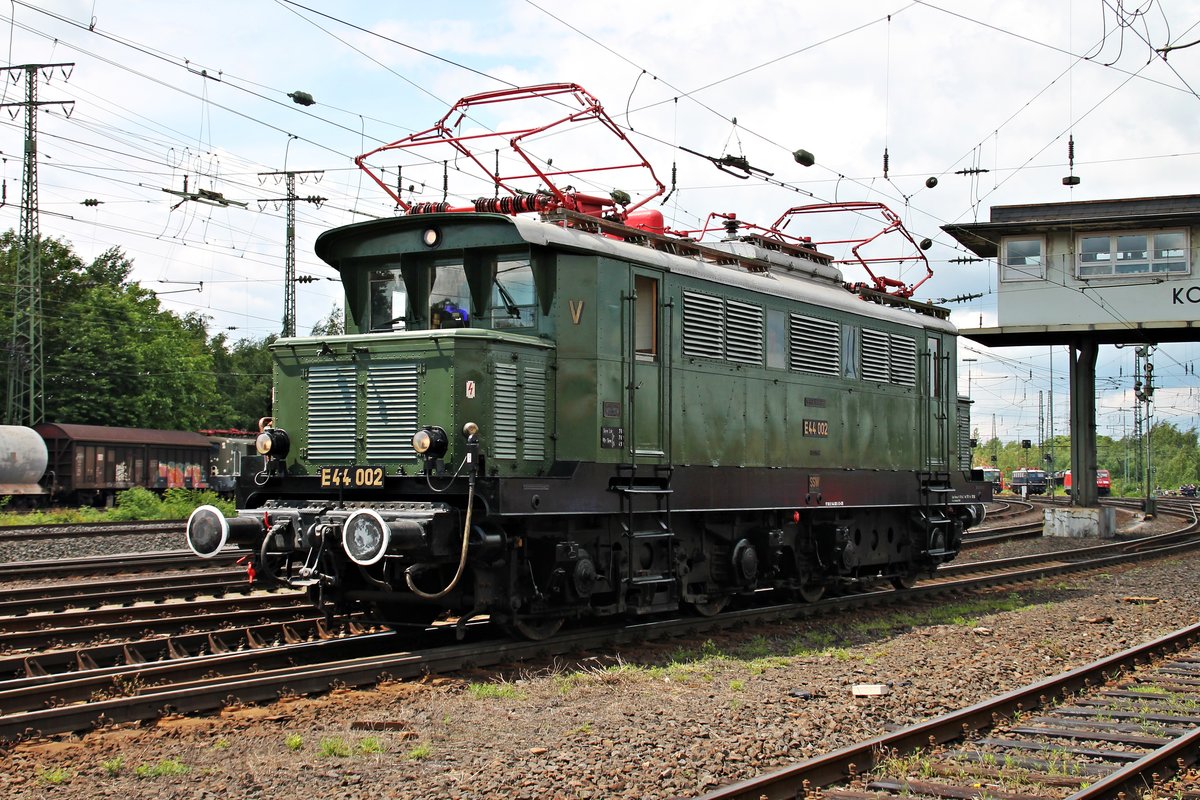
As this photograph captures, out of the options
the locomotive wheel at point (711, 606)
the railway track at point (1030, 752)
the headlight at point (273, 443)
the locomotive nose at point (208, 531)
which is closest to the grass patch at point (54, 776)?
the railway track at point (1030, 752)

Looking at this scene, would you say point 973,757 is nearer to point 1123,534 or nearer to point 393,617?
point 393,617

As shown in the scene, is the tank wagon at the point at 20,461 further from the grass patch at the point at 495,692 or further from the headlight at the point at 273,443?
the grass patch at the point at 495,692

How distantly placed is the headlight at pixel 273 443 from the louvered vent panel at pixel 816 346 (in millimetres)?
6356

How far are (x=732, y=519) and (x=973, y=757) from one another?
6018 millimetres

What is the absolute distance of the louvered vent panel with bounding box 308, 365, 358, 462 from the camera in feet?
36.2

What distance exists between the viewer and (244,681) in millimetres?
8727

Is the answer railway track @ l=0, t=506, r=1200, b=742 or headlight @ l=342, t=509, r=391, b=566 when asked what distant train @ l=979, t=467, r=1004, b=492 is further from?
headlight @ l=342, t=509, r=391, b=566

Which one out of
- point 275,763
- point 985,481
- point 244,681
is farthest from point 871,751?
point 985,481

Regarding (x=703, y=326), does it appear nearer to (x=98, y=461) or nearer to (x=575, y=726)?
(x=575, y=726)

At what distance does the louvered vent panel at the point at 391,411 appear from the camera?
10.7 meters

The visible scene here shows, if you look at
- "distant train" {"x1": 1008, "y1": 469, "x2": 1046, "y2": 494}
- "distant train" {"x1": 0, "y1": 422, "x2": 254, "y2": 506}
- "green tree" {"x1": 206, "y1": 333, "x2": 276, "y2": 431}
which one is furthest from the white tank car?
"distant train" {"x1": 1008, "y1": 469, "x2": 1046, "y2": 494}

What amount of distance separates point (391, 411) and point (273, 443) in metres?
1.33

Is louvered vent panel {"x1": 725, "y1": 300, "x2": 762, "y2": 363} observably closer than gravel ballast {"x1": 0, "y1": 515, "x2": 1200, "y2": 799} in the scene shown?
No

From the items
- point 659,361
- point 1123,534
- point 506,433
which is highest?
point 659,361
